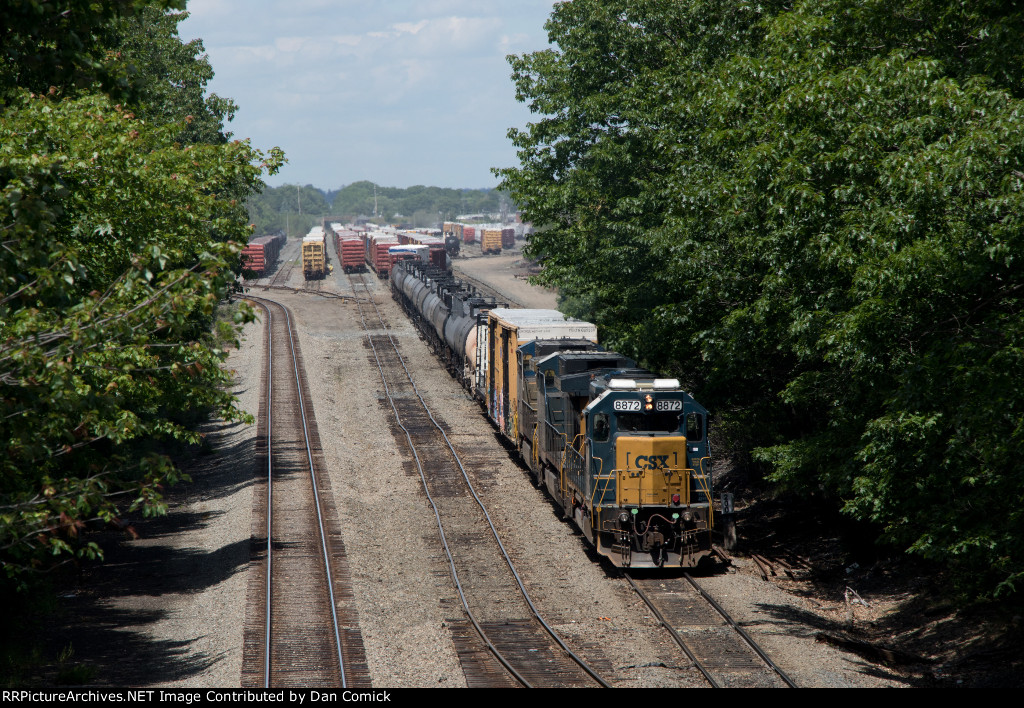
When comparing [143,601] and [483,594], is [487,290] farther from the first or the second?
[483,594]

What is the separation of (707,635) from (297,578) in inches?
336

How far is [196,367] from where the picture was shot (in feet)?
39.7

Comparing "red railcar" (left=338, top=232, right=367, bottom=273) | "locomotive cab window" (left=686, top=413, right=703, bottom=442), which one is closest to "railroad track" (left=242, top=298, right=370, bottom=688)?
"locomotive cab window" (left=686, top=413, right=703, bottom=442)

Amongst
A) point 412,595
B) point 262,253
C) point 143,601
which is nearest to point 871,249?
point 412,595

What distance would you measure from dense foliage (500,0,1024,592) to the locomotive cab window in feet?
4.06

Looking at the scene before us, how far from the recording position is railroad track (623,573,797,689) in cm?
1395

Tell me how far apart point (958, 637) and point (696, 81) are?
12271mm

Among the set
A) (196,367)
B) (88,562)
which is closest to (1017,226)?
(196,367)

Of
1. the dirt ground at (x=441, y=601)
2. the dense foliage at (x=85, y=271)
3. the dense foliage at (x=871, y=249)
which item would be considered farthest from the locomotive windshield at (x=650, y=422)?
the dense foliage at (x=85, y=271)

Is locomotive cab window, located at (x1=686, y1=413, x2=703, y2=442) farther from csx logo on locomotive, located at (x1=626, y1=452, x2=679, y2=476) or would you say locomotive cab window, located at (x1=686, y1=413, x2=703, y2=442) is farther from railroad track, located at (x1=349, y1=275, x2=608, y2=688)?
railroad track, located at (x1=349, y1=275, x2=608, y2=688)

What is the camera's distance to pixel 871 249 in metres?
13.3

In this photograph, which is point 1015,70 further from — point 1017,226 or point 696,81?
point 696,81

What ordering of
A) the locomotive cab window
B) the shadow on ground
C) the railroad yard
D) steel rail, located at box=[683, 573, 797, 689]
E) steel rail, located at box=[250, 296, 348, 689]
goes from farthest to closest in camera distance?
1. the locomotive cab window
2. the shadow on ground
3. steel rail, located at box=[250, 296, 348, 689]
4. the railroad yard
5. steel rail, located at box=[683, 573, 797, 689]

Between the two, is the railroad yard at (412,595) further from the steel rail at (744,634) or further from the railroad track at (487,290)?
the railroad track at (487,290)
